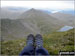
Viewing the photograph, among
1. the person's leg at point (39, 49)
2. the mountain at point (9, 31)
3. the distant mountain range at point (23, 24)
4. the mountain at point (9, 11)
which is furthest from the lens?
the distant mountain range at point (23, 24)

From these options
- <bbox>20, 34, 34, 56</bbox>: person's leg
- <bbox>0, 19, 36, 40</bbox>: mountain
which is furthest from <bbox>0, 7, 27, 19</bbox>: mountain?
<bbox>20, 34, 34, 56</bbox>: person's leg

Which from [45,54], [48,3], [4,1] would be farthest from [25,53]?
[48,3]

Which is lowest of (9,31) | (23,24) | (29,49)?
(29,49)

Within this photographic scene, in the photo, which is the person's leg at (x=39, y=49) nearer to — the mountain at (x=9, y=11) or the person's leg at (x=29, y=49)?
the person's leg at (x=29, y=49)

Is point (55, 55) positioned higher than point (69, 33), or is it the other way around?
point (69, 33)

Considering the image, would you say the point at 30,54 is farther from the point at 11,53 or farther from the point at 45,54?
the point at 11,53

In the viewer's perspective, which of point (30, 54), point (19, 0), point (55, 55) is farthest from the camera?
point (19, 0)

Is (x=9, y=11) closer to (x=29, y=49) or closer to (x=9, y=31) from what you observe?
(x=9, y=31)

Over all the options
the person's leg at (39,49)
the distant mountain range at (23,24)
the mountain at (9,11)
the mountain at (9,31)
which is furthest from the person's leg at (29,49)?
the distant mountain range at (23,24)

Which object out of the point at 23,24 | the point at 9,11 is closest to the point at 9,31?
the point at 9,11

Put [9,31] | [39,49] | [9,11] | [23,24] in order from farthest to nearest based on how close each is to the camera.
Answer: [23,24], [9,31], [9,11], [39,49]

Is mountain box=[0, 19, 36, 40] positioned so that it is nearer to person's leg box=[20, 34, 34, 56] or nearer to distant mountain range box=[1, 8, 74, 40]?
distant mountain range box=[1, 8, 74, 40]
